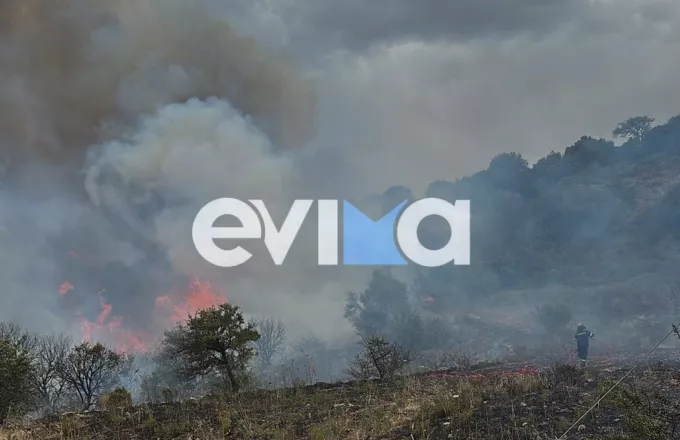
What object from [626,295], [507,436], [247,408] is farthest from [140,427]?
[626,295]

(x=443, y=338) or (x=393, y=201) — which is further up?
(x=393, y=201)

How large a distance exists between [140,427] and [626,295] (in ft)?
144

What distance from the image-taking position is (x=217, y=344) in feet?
53.2

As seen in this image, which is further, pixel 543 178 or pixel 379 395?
pixel 543 178

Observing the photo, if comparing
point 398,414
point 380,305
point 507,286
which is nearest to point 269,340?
point 380,305

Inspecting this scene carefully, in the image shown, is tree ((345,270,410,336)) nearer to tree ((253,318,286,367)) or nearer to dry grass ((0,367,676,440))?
tree ((253,318,286,367))

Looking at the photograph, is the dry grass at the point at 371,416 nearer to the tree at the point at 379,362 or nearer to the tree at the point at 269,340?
the tree at the point at 379,362

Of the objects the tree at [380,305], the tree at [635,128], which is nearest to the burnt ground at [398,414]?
the tree at [380,305]

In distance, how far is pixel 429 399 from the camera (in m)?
11.7

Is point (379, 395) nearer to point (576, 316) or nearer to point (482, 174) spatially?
point (576, 316)

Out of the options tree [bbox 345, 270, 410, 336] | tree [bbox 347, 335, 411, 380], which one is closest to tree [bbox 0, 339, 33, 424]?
tree [bbox 347, 335, 411, 380]

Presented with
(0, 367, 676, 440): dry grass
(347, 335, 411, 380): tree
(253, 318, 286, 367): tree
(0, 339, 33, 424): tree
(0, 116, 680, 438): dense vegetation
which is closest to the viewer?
(0, 367, 676, 440): dry grass

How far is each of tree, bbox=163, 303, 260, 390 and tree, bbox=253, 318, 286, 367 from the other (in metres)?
53.1

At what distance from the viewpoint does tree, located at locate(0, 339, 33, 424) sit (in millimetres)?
12680
